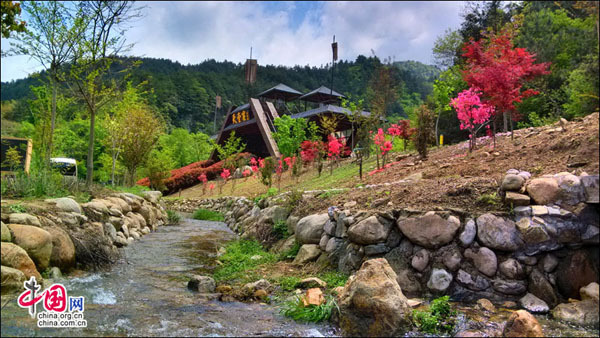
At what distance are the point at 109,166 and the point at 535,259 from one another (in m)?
22.2

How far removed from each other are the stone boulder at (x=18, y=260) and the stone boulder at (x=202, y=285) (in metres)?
1.64

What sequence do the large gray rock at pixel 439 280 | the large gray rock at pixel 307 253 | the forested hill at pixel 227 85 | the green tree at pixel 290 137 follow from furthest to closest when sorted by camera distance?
the forested hill at pixel 227 85
the green tree at pixel 290 137
the large gray rock at pixel 307 253
the large gray rock at pixel 439 280

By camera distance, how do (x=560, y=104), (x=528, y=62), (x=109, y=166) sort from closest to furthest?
(x=528, y=62)
(x=560, y=104)
(x=109, y=166)

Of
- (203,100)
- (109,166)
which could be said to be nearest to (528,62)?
(109,166)

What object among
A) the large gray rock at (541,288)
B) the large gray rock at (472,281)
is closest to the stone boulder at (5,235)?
the large gray rock at (472,281)

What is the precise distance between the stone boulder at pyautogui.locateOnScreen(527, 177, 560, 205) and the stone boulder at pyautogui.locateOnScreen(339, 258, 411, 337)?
2.03 meters

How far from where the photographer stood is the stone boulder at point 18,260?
3.68 meters

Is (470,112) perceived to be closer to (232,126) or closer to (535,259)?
(535,259)

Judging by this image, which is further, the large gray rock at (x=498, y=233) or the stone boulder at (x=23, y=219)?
the stone boulder at (x=23, y=219)

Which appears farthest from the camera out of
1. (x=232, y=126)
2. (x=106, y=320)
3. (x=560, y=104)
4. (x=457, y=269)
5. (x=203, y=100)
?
(x=203, y=100)

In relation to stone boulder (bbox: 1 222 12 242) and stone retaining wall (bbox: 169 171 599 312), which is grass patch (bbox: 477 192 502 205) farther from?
stone boulder (bbox: 1 222 12 242)

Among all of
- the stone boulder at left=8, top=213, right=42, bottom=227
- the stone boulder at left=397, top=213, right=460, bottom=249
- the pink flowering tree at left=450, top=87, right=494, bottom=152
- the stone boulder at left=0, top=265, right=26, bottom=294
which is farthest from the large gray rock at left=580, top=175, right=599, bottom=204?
the stone boulder at left=8, top=213, right=42, bottom=227

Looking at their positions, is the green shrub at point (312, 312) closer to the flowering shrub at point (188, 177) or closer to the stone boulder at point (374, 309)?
the stone boulder at point (374, 309)

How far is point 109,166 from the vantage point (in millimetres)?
21156
